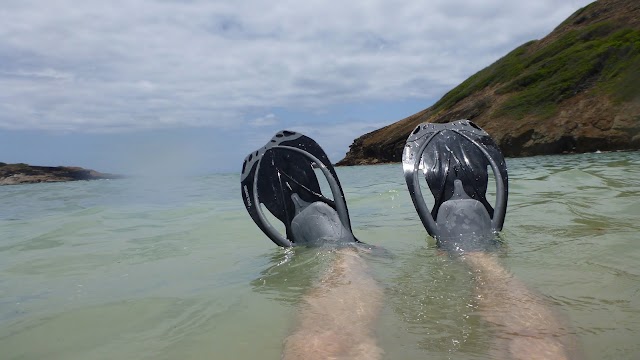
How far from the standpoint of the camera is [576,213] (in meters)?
7.10

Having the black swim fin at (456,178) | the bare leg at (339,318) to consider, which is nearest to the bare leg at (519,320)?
the bare leg at (339,318)

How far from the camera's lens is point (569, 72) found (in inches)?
2351

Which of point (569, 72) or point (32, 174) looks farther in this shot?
point (32, 174)

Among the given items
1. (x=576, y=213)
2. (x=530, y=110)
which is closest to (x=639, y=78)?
(x=530, y=110)

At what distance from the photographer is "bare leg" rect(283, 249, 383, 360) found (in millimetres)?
2637

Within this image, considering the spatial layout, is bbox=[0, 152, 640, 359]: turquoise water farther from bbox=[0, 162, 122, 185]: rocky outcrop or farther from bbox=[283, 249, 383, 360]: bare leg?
bbox=[0, 162, 122, 185]: rocky outcrop

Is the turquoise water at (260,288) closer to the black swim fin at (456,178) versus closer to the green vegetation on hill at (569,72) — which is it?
the black swim fin at (456,178)

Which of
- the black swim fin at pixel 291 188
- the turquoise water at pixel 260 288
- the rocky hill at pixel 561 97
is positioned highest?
the rocky hill at pixel 561 97

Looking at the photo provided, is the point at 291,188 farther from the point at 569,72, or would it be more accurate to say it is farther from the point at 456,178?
the point at 569,72

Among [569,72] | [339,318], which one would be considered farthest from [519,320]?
[569,72]

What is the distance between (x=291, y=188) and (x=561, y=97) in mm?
58501

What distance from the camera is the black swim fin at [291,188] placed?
5.96 meters

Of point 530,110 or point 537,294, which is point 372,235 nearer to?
point 537,294

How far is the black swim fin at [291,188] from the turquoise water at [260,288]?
404mm
